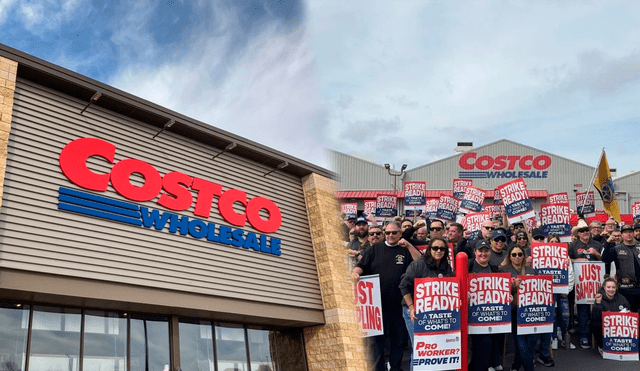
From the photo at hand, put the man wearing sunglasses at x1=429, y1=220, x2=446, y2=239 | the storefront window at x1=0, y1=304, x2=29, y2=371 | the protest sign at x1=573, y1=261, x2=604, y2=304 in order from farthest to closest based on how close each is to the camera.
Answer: the protest sign at x1=573, y1=261, x2=604, y2=304
the storefront window at x1=0, y1=304, x2=29, y2=371
the man wearing sunglasses at x1=429, y1=220, x2=446, y2=239

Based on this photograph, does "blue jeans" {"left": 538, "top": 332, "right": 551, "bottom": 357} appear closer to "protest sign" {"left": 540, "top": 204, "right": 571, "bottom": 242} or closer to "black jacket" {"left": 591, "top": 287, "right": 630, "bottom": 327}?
"black jacket" {"left": 591, "top": 287, "right": 630, "bottom": 327}

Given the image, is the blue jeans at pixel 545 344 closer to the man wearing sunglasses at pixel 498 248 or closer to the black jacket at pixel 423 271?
the man wearing sunglasses at pixel 498 248

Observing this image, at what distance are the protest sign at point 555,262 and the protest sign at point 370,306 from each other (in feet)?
11.3

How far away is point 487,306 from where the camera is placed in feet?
31.3

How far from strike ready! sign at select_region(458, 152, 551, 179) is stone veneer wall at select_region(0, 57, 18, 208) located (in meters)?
34.3

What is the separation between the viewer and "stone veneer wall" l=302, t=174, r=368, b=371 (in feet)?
53.7

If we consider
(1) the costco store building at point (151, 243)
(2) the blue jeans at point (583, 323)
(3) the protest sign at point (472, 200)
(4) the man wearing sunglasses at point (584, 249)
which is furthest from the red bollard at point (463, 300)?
(3) the protest sign at point (472, 200)

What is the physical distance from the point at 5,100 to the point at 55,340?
15.1 feet

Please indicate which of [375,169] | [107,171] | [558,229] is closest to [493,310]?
[558,229]

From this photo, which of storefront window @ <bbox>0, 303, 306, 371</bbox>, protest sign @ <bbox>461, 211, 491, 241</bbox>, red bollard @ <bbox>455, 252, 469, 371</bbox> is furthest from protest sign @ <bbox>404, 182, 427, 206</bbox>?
red bollard @ <bbox>455, 252, 469, 371</bbox>

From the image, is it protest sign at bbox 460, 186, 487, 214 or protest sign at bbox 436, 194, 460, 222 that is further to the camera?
protest sign at bbox 436, 194, 460, 222

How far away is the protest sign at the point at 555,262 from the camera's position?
11727 millimetres

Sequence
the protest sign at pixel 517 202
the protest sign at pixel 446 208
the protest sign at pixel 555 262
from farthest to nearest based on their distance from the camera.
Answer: the protest sign at pixel 446 208 → the protest sign at pixel 517 202 → the protest sign at pixel 555 262

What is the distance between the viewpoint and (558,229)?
630 inches
